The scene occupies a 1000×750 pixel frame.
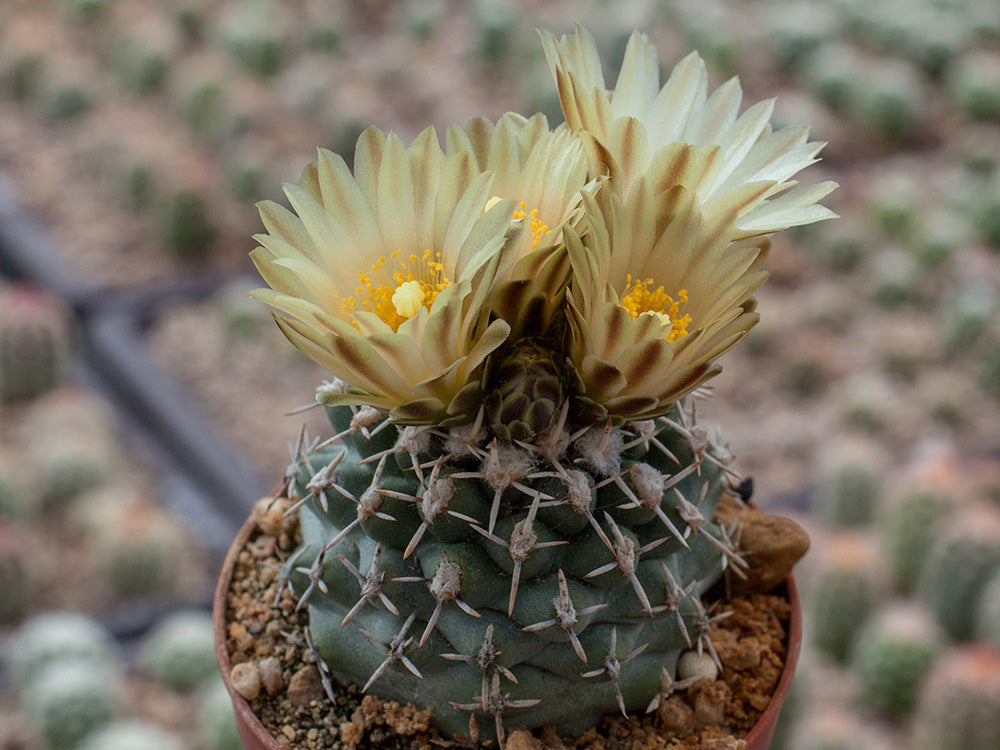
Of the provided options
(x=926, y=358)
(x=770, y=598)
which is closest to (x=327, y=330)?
(x=770, y=598)

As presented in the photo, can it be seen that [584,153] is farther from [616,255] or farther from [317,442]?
[317,442]

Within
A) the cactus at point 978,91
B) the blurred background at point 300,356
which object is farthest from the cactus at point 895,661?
the cactus at point 978,91

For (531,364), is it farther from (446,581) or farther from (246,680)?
(246,680)

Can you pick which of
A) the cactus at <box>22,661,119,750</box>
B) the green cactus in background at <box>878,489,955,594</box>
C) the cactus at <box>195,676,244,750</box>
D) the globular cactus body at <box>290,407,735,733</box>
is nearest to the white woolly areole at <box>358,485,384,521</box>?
the globular cactus body at <box>290,407,735,733</box>

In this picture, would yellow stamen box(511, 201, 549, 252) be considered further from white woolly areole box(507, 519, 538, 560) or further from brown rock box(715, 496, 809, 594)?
brown rock box(715, 496, 809, 594)

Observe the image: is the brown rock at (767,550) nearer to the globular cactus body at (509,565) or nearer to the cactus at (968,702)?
the globular cactus body at (509,565)

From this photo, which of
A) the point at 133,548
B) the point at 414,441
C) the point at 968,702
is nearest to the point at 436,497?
the point at 414,441

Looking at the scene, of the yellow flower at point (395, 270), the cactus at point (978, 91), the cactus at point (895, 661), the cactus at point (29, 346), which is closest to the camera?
the yellow flower at point (395, 270)
